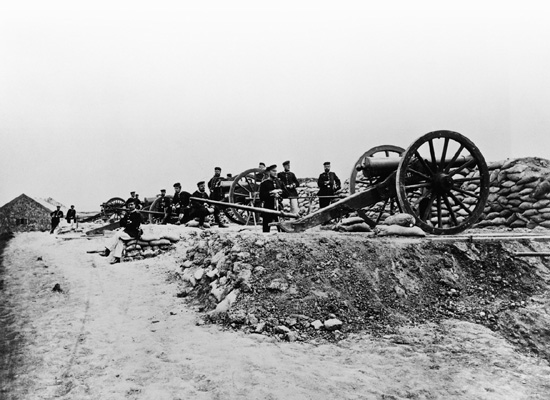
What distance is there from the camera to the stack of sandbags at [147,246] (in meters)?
8.34

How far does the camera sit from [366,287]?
4828 millimetres

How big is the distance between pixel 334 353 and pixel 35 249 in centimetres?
965

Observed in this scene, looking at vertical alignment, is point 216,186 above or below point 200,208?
above

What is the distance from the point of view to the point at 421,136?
5902 millimetres

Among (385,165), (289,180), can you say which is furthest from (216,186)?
(385,165)

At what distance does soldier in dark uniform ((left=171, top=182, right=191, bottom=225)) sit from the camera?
38.2ft

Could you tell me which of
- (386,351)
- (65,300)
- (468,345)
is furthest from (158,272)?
(468,345)

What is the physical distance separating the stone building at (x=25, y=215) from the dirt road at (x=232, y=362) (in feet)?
70.8

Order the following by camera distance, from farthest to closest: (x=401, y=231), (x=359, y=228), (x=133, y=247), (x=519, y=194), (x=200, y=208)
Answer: (x=200, y=208)
(x=519, y=194)
(x=133, y=247)
(x=359, y=228)
(x=401, y=231)

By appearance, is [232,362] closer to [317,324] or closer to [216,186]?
[317,324]

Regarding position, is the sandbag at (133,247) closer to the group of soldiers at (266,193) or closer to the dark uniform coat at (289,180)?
the group of soldiers at (266,193)

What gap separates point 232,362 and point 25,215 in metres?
24.9

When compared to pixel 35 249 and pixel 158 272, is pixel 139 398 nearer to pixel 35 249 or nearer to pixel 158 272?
pixel 158 272

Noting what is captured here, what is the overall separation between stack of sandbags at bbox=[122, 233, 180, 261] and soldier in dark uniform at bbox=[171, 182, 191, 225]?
8.91 ft
